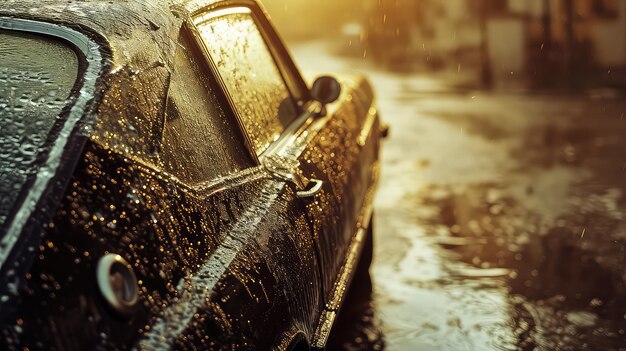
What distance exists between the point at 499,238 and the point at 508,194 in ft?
4.59

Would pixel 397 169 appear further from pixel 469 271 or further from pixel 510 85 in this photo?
pixel 510 85

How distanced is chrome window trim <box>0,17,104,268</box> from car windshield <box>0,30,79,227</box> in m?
0.02

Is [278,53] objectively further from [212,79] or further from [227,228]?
[227,228]

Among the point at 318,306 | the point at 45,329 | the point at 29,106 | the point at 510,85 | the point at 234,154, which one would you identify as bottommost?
the point at 510,85

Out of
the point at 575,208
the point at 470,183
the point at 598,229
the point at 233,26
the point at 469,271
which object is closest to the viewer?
the point at 233,26

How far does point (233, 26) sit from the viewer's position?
13.1 ft

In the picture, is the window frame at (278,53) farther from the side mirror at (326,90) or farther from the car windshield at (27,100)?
the car windshield at (27,100)

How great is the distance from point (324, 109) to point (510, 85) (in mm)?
11250

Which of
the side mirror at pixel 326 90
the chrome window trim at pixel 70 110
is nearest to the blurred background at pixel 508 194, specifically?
the side mirror at pixel 326 90

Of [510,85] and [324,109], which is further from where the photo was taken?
[510,85]

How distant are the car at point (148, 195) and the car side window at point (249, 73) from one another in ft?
0.06

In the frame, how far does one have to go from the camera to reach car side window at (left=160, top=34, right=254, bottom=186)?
2.61 meters

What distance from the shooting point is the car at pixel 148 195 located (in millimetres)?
1959

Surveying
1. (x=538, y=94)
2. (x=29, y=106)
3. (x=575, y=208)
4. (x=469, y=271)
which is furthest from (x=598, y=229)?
(x=538, y=94)
